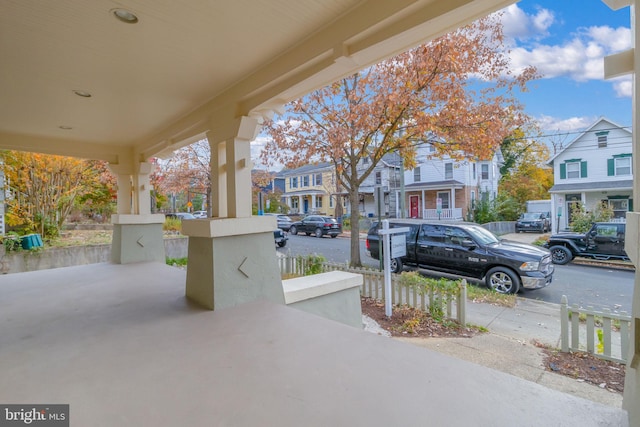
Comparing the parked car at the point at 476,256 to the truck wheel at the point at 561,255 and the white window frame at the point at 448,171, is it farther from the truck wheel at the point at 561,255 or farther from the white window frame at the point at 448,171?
the white window frame at the point at 448,171

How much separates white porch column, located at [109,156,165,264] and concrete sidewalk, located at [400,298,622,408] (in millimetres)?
4210

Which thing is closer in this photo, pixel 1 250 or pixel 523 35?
pixel 1 250

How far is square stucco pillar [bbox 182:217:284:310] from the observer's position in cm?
273

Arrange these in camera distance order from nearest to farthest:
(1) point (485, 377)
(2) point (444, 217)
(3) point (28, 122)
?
(1) point (485, 377) < (3) point (28, 122) < (2) point (444, 217)

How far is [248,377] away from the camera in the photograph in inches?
64.9

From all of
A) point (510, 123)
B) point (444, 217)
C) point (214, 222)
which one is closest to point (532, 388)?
point (214, 222)

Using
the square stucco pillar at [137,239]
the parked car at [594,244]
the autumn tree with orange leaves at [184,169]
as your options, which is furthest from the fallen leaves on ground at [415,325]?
the autumn tree with orange leaves at [184,169]

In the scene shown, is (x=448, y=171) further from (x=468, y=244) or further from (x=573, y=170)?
(x=468, y=244)

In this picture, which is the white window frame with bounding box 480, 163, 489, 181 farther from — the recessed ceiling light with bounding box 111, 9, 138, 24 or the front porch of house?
the recessed ceiling light with bounding box 111, 9, 138, 24

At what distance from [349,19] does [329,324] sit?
203cm

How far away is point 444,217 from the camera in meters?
18.5

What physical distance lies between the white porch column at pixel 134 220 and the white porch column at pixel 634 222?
18.1 ft

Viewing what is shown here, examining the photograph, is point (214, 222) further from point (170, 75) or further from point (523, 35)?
point (523, 35)

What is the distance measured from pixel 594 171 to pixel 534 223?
3.47 metres
